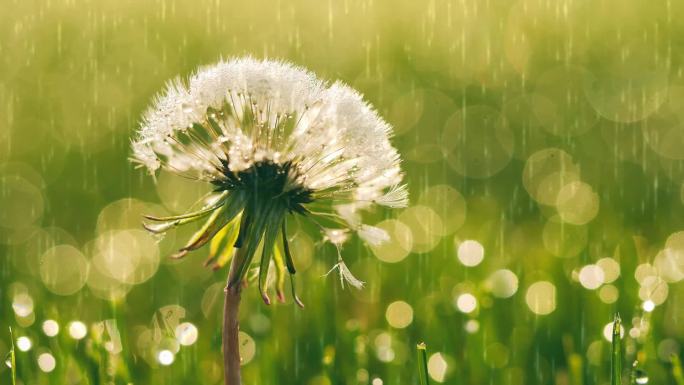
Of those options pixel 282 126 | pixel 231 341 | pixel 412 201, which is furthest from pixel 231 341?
pixel 412 201

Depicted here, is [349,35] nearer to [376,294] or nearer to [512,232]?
[512,232]

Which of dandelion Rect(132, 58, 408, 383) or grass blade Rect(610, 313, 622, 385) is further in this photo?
dandelion Rect(132, 58, 408, 383)

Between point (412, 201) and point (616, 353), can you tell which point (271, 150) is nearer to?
point (616, 353)

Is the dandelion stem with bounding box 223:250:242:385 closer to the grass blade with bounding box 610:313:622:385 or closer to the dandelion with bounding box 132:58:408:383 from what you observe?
the dandelion with bounding box 132:58:408:383

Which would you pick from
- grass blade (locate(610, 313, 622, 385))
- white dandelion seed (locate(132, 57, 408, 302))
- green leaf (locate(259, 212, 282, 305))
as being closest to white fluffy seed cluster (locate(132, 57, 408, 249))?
white dandelion seed (locate(132, 57, 408, 302))

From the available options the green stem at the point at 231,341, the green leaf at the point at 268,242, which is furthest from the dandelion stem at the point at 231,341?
the green leaf at the point at 268,242

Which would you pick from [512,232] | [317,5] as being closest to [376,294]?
[512,232]

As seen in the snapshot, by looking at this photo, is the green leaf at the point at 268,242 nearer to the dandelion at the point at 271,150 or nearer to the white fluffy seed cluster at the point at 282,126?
the dandelion at the point at 271,150
